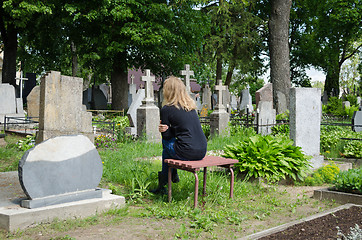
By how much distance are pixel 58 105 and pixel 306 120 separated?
5.22m

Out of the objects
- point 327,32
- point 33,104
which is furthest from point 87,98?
point 327,32

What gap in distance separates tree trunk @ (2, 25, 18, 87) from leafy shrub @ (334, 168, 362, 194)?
21.1 meters

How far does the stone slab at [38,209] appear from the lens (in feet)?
13.5

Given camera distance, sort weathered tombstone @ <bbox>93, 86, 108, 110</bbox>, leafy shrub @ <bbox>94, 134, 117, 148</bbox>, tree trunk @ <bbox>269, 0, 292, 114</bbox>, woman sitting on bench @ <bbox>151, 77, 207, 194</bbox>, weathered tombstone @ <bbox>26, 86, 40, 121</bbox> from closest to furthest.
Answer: woman sitting on bench @ <bbox>151, 77, 207, 194</bbox> → leafy shrub @ <bbox>94, 134, 117, 148</bbox> → weathered tombstone @ <bbox>26, 86, 40, 121</bbox> → tree trunk @ <bbox>269, 0, 292, 114</bbox> → weathered tombstone @ <bbox>93, 86, 108, 110</bbox>

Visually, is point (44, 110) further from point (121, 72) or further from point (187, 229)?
point (121, 72)

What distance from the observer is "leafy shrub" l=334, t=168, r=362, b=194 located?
5926mm

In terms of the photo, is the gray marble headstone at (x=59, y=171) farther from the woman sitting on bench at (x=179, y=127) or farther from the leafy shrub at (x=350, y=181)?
the leafy shrub at (x=350, y=181)

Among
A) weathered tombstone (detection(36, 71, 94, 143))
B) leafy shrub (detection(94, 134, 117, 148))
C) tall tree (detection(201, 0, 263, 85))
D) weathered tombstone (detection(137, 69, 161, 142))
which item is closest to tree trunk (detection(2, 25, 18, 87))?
tall tree (detection(201, 0, 263, 85))

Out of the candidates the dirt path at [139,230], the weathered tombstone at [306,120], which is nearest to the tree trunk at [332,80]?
the weathered tombstone at [306,120]

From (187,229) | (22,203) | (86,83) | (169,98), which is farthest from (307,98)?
(86,83)

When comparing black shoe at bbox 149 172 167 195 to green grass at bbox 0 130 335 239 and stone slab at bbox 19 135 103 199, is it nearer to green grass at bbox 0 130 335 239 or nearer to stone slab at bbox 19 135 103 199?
green grass at bbox 0 130 335 239

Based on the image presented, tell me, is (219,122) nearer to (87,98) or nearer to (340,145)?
(340,145)

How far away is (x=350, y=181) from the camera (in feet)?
19.8

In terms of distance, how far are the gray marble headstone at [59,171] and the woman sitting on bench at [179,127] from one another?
3.30ft
